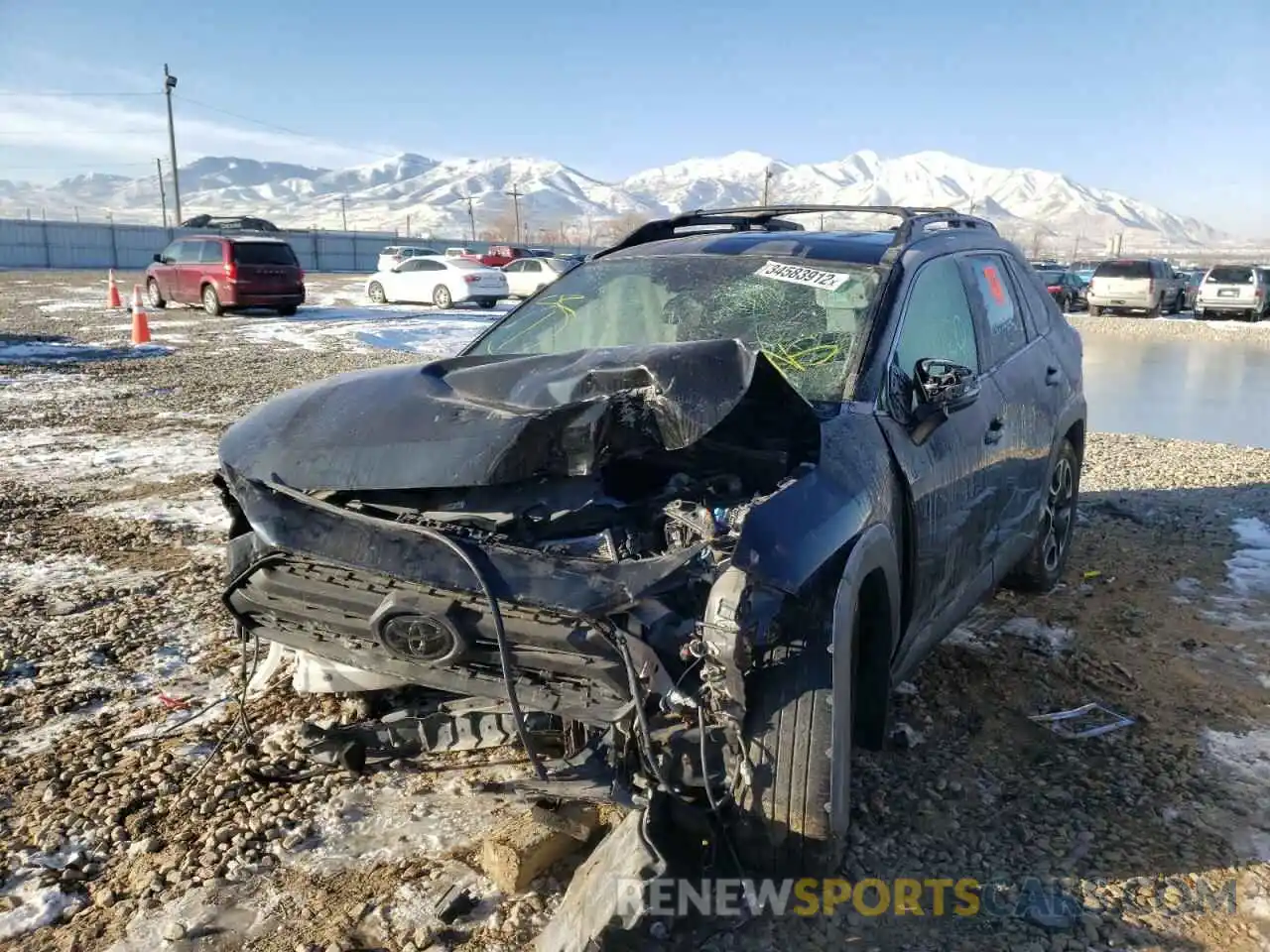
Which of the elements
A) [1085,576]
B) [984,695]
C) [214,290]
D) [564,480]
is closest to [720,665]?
[564,480]

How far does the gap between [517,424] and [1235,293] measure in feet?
96.0

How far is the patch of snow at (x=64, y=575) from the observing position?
→ 4715 mm

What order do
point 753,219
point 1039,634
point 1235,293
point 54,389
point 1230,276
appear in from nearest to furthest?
point 1039,634 < point 753,219 < point 54,389 < point 1235,293 < point 1230,276

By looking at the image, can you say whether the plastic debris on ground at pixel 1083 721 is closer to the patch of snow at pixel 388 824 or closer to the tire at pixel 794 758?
the tire at pixel 794 758

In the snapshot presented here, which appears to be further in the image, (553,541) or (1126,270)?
(1126,270)

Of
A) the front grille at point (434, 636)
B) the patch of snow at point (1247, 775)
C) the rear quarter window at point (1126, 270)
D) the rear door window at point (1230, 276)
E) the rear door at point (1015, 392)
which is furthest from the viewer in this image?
the rear quarter window at point (1126, 270)

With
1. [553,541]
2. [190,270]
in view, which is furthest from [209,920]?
[190,270]

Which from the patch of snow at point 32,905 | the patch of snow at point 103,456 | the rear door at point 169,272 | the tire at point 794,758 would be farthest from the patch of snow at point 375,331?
the tire at point 794,758

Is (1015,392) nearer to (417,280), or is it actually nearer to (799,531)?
(799,531)

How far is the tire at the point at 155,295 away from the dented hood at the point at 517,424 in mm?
21825

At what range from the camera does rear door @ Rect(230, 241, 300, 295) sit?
20094 mm

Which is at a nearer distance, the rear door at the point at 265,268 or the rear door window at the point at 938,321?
the rear door window at the point at 938,321

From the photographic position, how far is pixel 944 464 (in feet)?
10.5

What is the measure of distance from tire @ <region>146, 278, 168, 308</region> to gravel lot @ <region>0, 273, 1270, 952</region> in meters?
18.0
